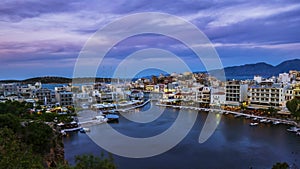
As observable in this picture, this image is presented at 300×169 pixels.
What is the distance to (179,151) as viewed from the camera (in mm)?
6699

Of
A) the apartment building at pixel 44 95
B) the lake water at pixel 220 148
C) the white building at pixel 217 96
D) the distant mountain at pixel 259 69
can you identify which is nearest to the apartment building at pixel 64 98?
the apartment building at pixel 44 95

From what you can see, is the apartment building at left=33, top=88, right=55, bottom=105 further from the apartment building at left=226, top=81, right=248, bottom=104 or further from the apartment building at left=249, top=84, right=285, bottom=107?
the apartment building at left=249, top=84, right=285, bottom=107

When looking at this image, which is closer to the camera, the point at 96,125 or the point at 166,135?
the point at 166,135

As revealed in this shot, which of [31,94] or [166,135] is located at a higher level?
[31,94]

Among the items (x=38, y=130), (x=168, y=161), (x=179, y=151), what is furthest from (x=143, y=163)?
(x=38, y=130)

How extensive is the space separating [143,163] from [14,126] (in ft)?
9.46

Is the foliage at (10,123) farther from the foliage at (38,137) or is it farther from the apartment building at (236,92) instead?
the apartment building at (236,92)

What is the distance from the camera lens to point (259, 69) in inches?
1751

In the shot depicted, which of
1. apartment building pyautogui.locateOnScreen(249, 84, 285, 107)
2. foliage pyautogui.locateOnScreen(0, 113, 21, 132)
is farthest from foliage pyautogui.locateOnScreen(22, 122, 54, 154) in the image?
apartment building pyautogui.locateOnScreen(249, 84, 285, 107)

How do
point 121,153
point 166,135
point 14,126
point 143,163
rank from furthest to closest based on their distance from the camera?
1. point 166,135
2. point 121,153
3. point 143,163
4. point 14,126

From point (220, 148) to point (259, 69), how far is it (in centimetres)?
4163

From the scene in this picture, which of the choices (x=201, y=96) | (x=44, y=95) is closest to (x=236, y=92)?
(x=201, y=96)

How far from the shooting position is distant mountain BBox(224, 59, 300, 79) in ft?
134

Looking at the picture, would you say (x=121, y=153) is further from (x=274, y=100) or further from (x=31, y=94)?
(x=31, y=94)
